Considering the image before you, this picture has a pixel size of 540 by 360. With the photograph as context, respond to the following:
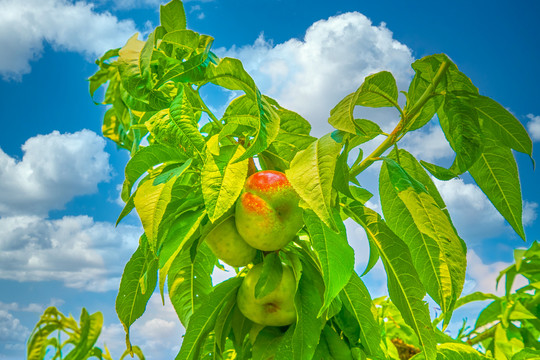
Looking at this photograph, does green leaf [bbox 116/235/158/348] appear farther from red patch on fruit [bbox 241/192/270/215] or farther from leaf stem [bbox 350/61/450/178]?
leaf stem [bbox 350/61/450/178]

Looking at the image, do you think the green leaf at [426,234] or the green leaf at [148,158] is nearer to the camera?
the green leaf at [426,234]

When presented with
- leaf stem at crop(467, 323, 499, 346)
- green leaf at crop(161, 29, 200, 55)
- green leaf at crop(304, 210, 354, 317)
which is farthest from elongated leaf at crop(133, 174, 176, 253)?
leaf stem at crop(467, 323, 499, 346)

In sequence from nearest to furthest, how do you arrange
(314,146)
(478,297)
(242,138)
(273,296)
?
(314,146) → (273,296) → (242,138) → (478,297)

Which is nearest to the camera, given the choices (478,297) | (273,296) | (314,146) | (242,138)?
(314,146)

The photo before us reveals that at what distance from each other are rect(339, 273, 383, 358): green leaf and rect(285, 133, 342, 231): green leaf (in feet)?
1.03

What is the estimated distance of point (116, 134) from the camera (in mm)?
1733

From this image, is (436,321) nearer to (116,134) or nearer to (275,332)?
(275,332)

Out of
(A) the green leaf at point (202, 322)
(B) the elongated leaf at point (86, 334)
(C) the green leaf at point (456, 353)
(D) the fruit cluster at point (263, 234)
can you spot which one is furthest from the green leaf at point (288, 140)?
(B) the elongated leaf at point (86, 334)

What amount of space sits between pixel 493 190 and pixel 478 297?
0.89 metres

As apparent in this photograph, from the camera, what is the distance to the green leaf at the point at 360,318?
903 mm

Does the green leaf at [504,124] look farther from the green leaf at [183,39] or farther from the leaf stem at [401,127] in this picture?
the green leaf at [183,39]

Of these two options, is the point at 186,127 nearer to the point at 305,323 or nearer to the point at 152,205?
the point at 152,205

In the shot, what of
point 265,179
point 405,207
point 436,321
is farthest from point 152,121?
point 436,321

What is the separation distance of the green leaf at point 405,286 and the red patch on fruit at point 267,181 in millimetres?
203
